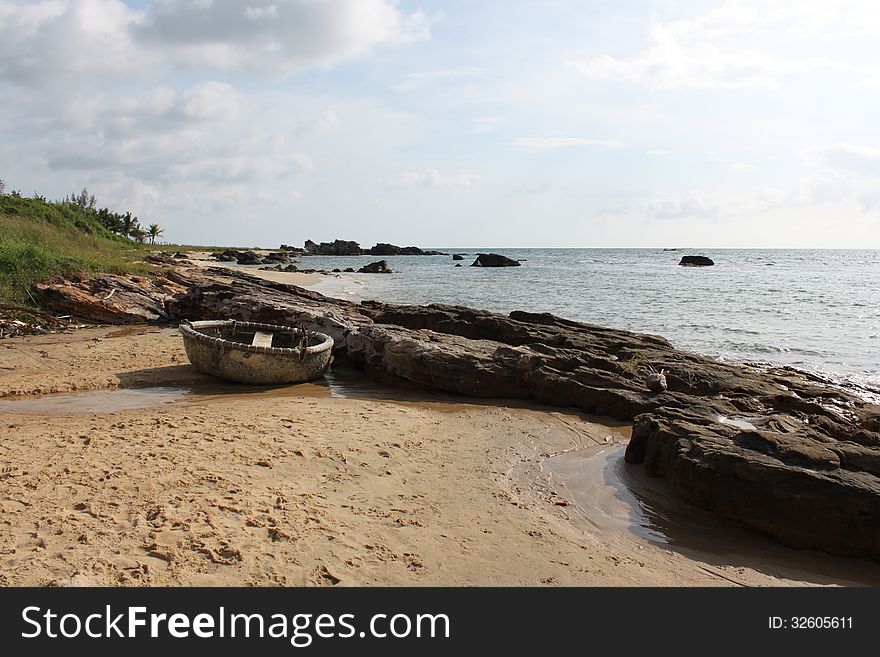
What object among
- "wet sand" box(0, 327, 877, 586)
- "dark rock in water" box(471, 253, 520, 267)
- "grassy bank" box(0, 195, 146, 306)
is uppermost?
"dark rock in water" box(471, 253, 520, 267)

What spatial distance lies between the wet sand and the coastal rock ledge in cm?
36

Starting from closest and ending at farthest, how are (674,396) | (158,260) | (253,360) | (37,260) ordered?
(674,396) → (253,360) → (37,260) → (158,260)

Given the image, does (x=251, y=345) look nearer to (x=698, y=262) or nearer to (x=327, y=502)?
(x=327, y=502)

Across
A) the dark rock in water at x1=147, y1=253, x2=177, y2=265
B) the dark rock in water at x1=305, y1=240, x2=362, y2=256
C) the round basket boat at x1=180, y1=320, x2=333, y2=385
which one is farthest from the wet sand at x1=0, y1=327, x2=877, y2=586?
the dark rock in water at x1=305, y1=240, x2=362, y2=256

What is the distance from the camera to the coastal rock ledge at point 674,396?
521cm

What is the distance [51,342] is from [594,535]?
37.2 ft

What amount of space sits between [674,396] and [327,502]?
19.8ft

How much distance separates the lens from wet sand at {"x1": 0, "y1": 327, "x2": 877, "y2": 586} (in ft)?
12.8

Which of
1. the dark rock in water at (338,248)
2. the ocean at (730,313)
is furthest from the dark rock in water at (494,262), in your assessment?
the dark rock in water at (338,248)

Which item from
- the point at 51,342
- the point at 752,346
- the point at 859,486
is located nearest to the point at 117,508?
the point at 859,486

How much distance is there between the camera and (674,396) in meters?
8.98

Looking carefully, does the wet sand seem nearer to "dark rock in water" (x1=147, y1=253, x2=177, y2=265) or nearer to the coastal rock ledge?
the coastal rock ledge

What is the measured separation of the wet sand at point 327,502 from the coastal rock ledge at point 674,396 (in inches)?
14.2

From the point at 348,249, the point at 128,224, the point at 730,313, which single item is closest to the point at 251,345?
the point at 730,313
